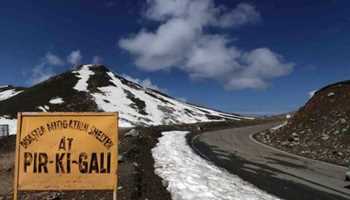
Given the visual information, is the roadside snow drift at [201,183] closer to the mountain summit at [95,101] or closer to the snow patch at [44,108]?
the mountain summit at [95,101]

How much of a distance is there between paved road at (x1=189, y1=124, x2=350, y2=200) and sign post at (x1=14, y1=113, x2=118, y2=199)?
6.41 metres

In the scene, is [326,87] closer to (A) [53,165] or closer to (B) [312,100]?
(B) [312,100]

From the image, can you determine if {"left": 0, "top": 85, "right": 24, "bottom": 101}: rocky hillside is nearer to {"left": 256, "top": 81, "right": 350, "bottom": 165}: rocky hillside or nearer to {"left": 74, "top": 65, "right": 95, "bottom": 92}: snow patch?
{"left": 74, "top": 65, "right": 95, "bottom": 92}: snow patch

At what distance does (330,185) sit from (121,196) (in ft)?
26.8

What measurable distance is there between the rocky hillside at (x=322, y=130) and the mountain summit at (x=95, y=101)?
3886 centimetres

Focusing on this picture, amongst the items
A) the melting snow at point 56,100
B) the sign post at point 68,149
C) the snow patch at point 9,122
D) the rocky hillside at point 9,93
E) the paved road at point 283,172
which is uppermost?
the rocky hillside at point 9,93

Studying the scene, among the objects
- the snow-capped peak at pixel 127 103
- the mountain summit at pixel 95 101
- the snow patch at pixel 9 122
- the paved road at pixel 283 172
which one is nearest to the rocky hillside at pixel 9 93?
the mountain summit at pixel 95 101

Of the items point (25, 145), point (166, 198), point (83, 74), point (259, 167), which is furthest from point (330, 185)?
point (83, 74)

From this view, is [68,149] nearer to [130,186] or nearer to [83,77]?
[130,186]

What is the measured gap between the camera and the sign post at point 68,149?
8.43m

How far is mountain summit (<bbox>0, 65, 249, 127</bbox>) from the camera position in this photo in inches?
3278

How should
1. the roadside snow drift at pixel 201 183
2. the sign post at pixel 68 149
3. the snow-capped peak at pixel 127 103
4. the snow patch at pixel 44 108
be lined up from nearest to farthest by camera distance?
the sign post at pixel 68 149 < the roadside snow drift at pixel 201 183 < the snow patch at pixel 44 108 < the snow-capped peak at pixel 127 103

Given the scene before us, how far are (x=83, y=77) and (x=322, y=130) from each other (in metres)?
88.6

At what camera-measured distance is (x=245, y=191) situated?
12711mm
